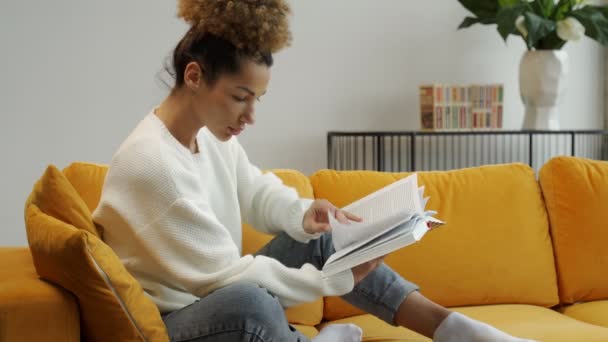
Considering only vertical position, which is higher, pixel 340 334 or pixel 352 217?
pixel 352 217

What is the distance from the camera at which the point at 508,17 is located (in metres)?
3.31

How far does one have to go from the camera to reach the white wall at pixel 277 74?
127 inches

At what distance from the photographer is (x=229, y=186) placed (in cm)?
196

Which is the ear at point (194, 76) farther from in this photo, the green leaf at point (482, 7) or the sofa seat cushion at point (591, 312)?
the green leaf at point (482, 7)

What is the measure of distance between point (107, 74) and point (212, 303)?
2.02 m

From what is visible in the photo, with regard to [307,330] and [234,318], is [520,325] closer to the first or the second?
[307,330]

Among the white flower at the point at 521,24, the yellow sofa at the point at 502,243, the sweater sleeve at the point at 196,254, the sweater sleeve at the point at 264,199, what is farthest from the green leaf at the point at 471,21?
the sweater sleeve at the point at 196,254

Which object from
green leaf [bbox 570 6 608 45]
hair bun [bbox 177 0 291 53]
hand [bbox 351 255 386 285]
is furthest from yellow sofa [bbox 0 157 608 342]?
green leaf [bbox 570 6 608 45]

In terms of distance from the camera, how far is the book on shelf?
11.3 feet

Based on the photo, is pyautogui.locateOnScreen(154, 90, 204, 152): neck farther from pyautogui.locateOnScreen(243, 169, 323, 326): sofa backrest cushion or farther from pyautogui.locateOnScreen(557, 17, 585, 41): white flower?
pyautogui.locateOnScreen(557, 17, 585, 41): white flower

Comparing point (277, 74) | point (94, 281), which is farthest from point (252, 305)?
point (277, 74)

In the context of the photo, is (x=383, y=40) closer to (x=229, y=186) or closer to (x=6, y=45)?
(x=6, y=45)

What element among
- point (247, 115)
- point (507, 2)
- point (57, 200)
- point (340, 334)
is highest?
point (507, 2)

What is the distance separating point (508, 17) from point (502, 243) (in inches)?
52.4
